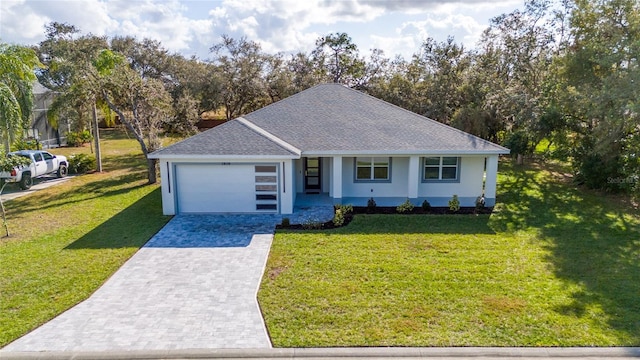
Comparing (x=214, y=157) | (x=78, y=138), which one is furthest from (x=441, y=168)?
(x=78, y=138)

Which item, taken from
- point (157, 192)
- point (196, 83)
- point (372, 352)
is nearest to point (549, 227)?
point (372, 352)

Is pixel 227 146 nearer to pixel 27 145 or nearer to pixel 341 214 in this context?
pixel 341 214

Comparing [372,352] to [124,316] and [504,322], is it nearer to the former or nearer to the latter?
[504,322]

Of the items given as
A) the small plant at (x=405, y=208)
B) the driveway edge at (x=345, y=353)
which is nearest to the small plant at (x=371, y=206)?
the small plant at (x=405, y=208)

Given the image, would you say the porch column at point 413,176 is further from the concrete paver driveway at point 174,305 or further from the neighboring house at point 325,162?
the concrete paver driveway at point 174,305

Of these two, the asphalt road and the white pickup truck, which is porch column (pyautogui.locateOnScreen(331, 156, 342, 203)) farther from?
the asphalt road

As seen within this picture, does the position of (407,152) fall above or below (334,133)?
below
